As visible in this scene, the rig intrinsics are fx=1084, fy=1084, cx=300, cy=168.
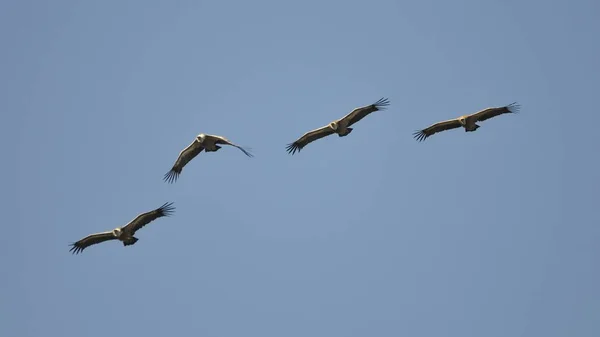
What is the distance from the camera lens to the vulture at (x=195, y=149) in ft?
146

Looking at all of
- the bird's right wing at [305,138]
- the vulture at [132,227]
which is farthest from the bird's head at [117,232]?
the bird's right wing at [305,138]

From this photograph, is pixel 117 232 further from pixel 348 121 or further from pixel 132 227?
pixel 348 121

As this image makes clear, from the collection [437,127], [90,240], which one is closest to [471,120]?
[437,127]

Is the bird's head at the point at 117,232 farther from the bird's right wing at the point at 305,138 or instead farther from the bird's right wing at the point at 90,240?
the bird's right wing at the point at 305,138

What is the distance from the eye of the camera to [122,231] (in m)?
44.7

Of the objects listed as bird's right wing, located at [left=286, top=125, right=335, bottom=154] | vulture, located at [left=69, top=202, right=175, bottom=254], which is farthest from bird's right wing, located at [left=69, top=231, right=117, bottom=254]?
bird's right wing, located at [left=286, top=125, right=335, bottom=154]

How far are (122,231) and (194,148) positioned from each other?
459cm

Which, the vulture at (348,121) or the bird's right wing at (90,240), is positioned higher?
the vulture at (348,121)

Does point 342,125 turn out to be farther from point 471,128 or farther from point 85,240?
point 85,240

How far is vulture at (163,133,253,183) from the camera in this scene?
146 ft

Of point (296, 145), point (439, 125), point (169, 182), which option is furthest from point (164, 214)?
point (439, 125)

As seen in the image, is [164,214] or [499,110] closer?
[164,214]

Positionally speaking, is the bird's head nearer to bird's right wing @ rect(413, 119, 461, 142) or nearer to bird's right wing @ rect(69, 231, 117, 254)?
bird's right wing @ rect(69, 231, 117, 254)

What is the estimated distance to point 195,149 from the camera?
4575 cm
